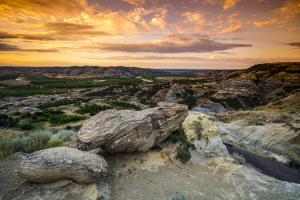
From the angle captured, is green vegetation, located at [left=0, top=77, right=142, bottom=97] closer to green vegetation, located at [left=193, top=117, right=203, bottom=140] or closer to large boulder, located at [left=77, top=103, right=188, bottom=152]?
green vegetation, located at [left=193, top=117, right=203, bottom=140]

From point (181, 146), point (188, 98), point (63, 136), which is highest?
point (63, 136)

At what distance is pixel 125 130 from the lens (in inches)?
545

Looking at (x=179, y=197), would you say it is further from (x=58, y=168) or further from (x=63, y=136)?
(x=63, y=136)

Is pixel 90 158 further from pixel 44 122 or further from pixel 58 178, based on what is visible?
pixel 44 122

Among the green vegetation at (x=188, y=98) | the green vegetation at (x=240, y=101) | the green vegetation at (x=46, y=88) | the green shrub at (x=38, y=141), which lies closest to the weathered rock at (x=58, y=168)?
the green shrub at (x=38, y=141)

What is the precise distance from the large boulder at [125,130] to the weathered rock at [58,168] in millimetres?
1803

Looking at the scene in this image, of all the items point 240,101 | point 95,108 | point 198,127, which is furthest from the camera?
point 240,101

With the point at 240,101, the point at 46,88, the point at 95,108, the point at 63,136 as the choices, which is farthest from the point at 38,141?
the point at 46,88

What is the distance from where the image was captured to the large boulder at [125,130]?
43.2 feet

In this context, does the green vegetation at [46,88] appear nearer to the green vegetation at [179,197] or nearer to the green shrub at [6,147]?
the green shrub at [6,147]

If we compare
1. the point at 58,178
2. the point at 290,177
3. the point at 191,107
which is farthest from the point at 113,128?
the point at 191,107

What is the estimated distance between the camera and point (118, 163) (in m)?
13.9

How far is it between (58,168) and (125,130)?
456 cm

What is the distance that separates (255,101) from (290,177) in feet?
156
